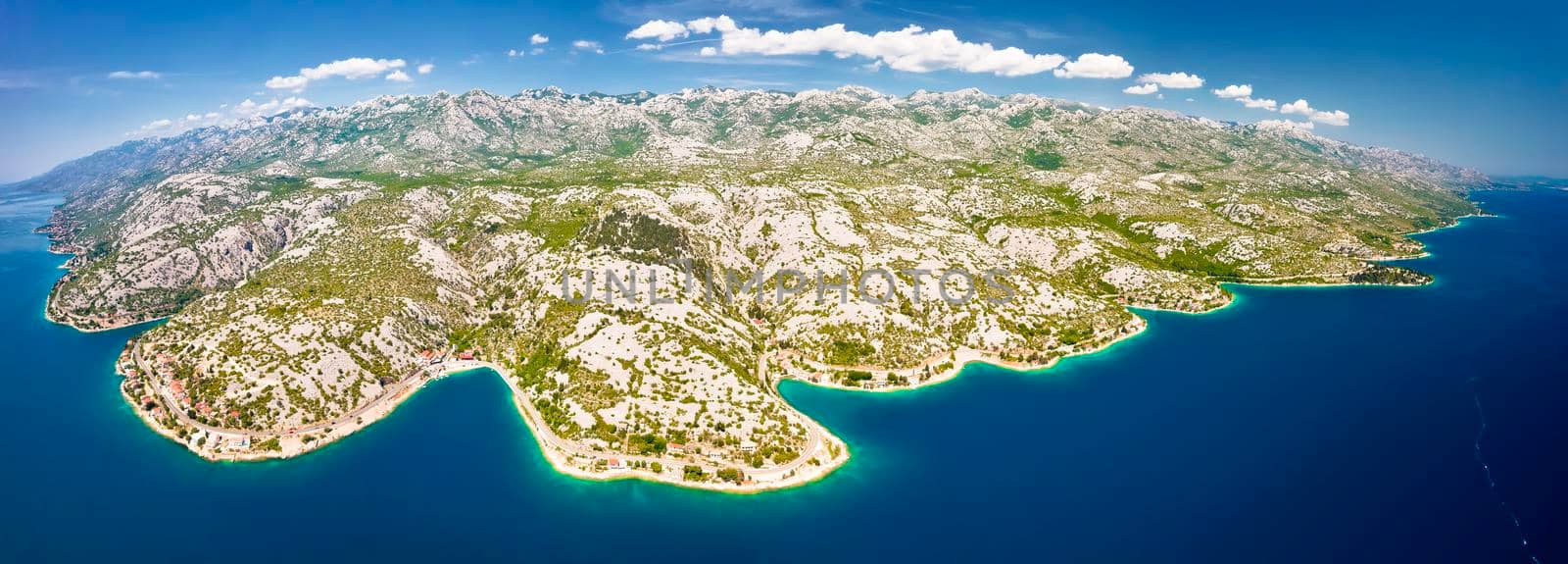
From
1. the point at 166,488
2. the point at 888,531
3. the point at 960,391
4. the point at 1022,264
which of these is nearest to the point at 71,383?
the point at 166,488

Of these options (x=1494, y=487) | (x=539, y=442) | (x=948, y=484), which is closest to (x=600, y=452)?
(x=539, y=442)

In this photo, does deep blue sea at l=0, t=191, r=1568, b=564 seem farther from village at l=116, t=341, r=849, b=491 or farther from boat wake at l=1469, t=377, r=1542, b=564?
village at l=116, t=341, r=849, b=491

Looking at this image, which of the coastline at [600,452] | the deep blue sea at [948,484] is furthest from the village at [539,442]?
the deep blue sea at [948,484]

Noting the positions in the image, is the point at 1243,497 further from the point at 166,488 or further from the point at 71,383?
the point at 71,383

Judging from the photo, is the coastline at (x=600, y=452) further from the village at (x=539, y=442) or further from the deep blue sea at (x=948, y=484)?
the deep blue sea at (x=948, y=484)

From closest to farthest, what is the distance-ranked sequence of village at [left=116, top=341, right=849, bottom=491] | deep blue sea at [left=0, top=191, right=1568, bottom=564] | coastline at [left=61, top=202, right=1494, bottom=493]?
deep blue sea at [left=0, top=191, right=1568, bottom=564]
village at [left=116, top=341, right=849, bottom=491]
coastline at [left=61, top=202, right=1494, bottom=493]

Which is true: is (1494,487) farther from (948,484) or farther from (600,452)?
(600,452)

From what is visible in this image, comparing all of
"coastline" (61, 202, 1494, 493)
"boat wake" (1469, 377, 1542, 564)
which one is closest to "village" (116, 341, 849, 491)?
"coastline" (61, 202, 1494, 493)

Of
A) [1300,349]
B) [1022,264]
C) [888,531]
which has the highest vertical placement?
[1022,264]

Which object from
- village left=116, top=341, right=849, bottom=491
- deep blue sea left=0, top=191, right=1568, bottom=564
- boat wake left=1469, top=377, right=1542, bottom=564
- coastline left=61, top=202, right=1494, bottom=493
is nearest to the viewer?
boat wake left=1469, top=377, right=1542, bottom=564
